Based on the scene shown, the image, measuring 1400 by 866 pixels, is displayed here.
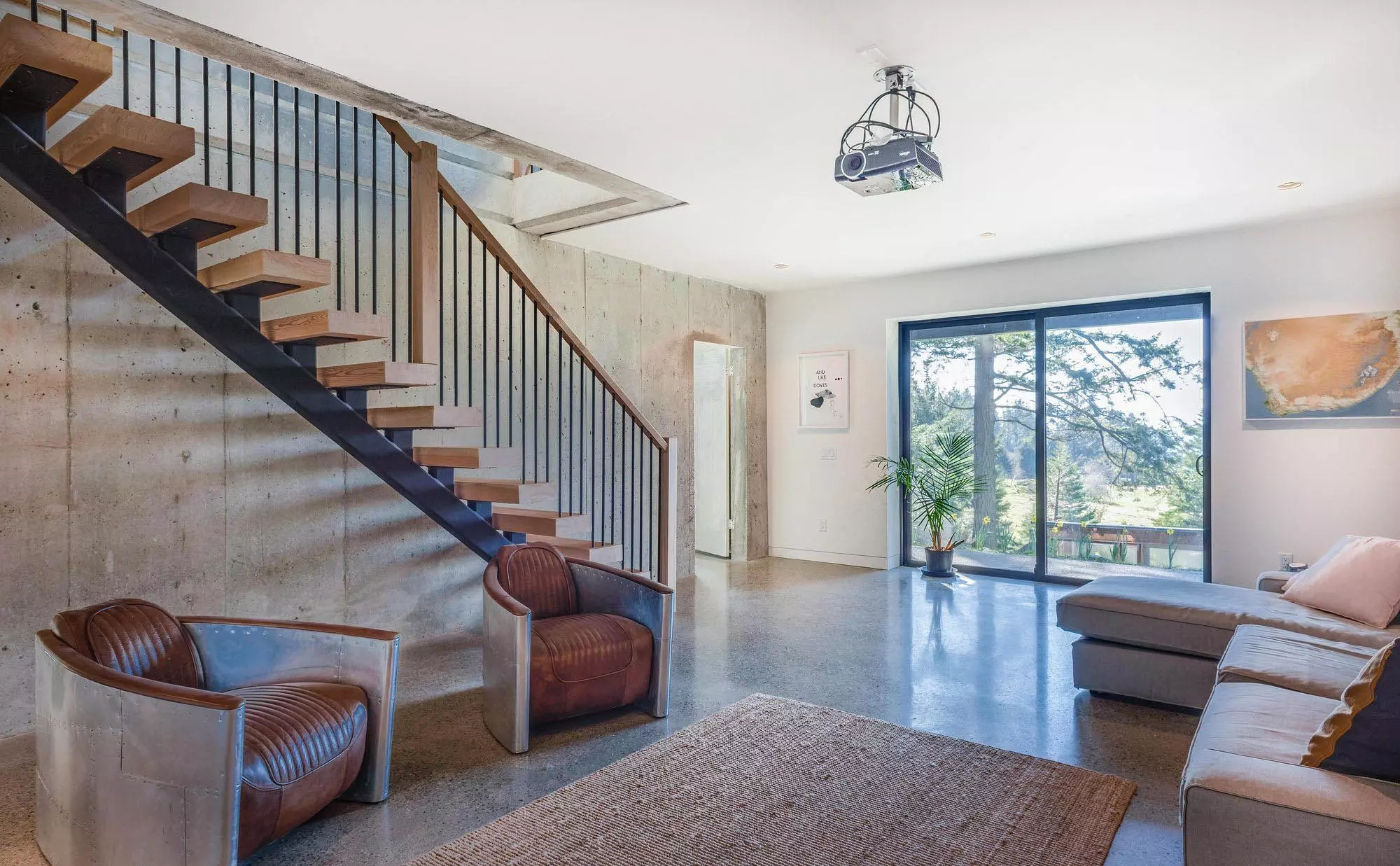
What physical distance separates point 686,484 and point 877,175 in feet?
13.6

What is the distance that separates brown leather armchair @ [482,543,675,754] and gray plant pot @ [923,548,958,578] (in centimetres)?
405

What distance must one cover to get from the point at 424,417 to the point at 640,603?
1.30 meters

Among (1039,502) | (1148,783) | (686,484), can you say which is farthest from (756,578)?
(1148,783)

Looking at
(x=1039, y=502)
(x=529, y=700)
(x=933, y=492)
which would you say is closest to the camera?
(x=529, y=700)

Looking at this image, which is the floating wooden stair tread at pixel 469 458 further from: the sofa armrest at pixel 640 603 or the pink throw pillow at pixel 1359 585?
the pink throw pillow at pixel 1359 585

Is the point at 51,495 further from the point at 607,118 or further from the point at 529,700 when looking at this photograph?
the point at 607,118

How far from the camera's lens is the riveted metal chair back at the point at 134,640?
2.43 meters

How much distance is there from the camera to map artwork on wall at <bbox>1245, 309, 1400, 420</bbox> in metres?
5.13

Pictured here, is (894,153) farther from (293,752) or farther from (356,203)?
(293,752)

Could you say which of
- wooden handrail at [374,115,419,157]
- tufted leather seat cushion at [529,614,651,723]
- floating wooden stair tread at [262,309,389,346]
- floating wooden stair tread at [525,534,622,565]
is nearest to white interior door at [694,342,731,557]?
floating wooden stair tread at [525,534,622,565]

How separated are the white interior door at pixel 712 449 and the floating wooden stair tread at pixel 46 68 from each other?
5682 mm

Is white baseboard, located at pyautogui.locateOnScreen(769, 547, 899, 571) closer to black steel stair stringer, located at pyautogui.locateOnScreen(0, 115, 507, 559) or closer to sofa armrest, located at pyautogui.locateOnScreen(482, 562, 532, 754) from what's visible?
black steel stair stringer, located at pyautogui.locateOnScreen(0, 115, 507, 559)

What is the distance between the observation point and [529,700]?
3.23m

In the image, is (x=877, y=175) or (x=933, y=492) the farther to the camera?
(x=933, y=492)
